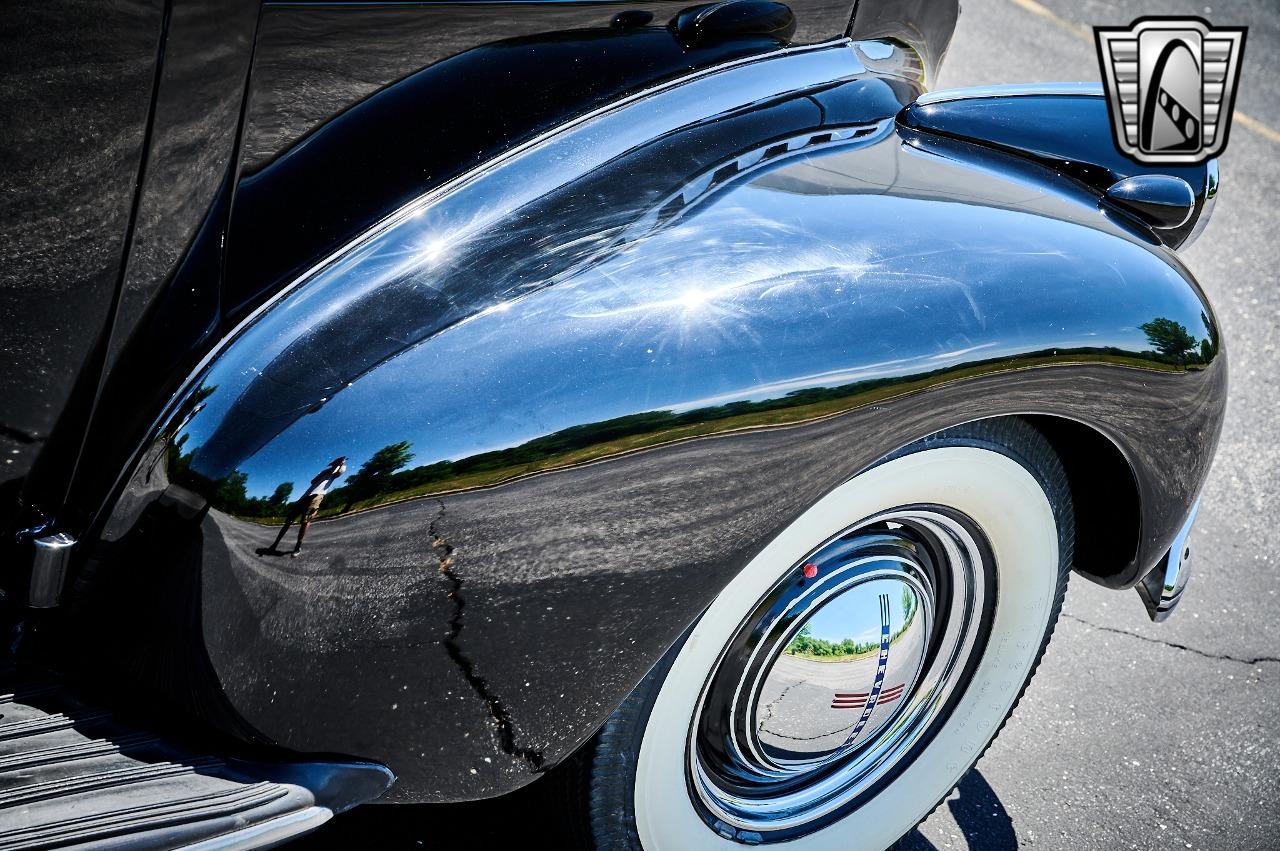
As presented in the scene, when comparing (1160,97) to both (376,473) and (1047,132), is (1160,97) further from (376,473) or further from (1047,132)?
(376,473)

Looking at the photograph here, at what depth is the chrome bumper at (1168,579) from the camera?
1892 mm

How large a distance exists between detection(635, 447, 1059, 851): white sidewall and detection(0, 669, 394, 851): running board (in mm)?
415

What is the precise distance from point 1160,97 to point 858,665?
148 cm

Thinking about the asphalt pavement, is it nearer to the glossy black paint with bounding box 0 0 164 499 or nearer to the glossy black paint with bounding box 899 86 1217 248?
the glossy black paint with bounding box 0 0 164 499

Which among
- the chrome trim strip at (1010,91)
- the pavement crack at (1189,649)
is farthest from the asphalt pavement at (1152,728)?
the chrome trim strip at (1010,91)

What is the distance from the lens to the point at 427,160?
1.39 m

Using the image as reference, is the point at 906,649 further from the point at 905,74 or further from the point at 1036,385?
the point at 905,74

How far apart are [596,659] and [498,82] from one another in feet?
2.48

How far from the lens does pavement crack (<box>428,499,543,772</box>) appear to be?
117cm

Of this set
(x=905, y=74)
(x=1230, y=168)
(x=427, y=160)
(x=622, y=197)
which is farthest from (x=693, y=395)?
(x=1230, y=168)

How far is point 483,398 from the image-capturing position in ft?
3.78

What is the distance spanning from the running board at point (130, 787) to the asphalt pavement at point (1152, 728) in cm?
42

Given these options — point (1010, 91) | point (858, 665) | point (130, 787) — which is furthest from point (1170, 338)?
point (130, 787)

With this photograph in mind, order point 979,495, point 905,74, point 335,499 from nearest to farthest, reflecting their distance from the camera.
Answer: point 335,499 → point 979,495 → point 905,74
